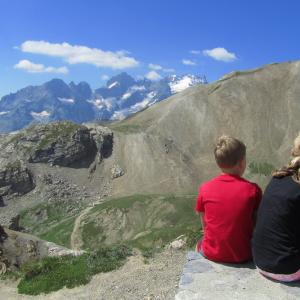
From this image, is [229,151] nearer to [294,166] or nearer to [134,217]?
[294,166]

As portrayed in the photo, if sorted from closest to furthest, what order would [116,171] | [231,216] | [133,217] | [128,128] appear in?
1. [231,216]
2. [133,217]
3. [116,171]
4. [128,128]

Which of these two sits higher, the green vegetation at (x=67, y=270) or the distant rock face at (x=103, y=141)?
the distant rock face at (x=103, y=141)

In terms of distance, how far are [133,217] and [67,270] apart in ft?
235

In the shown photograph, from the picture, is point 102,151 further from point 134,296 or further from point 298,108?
point 134,296

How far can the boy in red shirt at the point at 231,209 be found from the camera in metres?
10.0

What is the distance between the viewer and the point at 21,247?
2911 cm

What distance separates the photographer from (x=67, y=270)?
66.9 ft

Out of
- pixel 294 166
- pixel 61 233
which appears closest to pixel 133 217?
pixel 61 233

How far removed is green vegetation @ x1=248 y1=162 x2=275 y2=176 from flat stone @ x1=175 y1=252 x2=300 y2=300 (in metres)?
103

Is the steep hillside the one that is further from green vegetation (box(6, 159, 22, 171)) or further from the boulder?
the boulder

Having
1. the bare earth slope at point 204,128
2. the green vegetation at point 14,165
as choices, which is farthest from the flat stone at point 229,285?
the green vegetation at point 14,165

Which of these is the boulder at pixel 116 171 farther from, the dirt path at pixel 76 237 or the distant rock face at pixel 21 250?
the distant rock face at pixel 21 250

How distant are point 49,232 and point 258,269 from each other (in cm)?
9064

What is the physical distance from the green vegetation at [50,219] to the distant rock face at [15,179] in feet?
25.0
